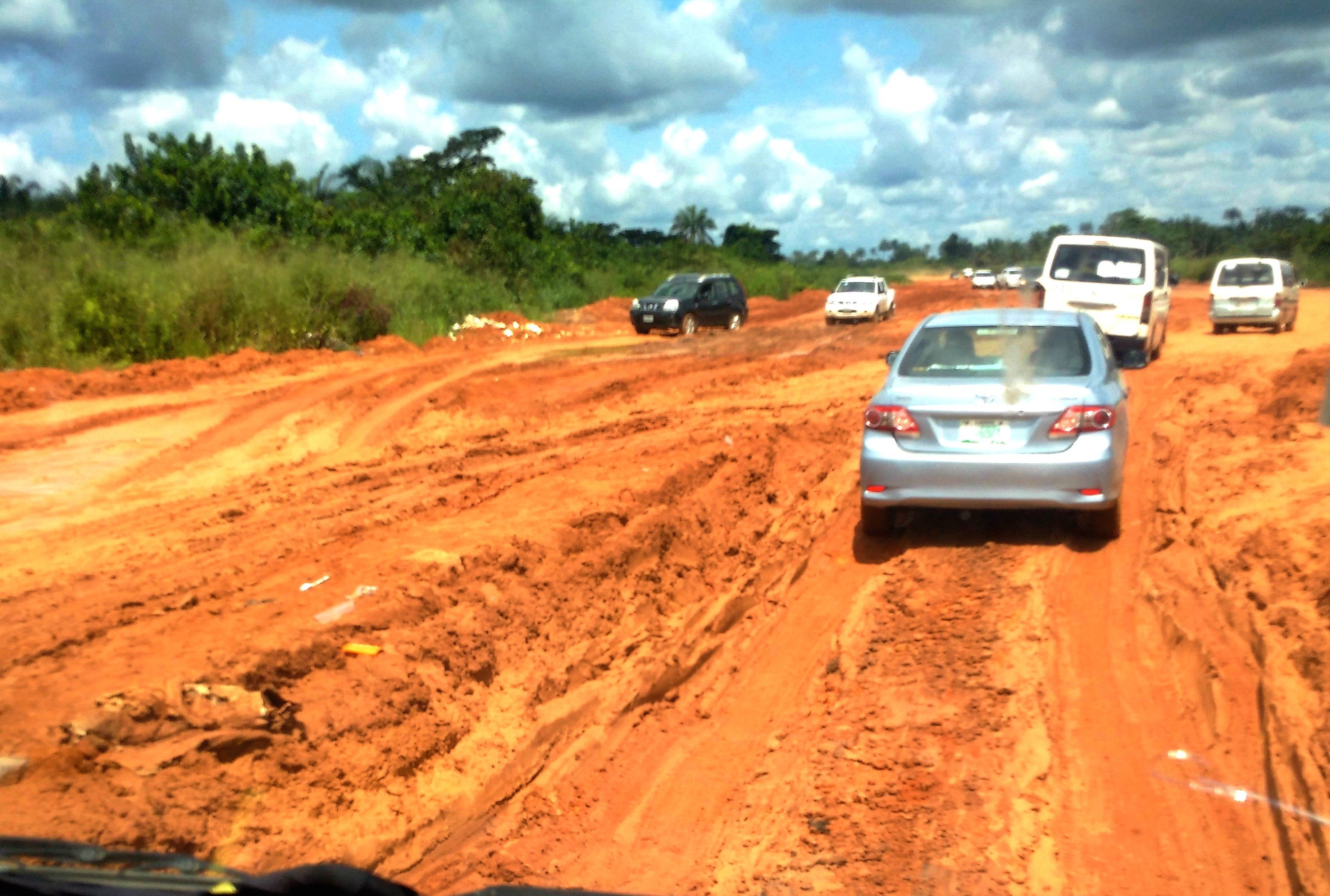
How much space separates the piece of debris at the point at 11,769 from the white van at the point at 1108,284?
16.2 metres

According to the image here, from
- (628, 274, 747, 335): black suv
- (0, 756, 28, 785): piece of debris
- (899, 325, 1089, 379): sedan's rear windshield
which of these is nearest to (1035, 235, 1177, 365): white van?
(899, 325, 1089, 379): sedan's rear windshield

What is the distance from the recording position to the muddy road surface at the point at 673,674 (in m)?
4.65

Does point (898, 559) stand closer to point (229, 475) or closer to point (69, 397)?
point (229, 475)

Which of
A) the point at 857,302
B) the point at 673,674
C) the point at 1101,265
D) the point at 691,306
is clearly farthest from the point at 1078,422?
the point at 857,302

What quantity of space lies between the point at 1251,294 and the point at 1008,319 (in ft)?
66.3

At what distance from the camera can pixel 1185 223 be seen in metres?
53.8

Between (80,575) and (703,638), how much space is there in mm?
4079

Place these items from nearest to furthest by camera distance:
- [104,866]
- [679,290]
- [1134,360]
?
[104,866], [1134,360], [679,290]

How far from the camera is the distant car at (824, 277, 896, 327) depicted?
3469cm

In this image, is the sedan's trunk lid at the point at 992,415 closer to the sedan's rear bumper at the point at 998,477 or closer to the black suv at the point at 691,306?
→ the sedan's rear bumper at the point at 998,477

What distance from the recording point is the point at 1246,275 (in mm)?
26359

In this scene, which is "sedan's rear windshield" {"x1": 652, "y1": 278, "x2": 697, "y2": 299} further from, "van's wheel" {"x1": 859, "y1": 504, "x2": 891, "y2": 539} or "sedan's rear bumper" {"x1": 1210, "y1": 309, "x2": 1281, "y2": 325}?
"van's wheel" {"x1": 859, "y1": 504, "x2": 891, "y2": 539}

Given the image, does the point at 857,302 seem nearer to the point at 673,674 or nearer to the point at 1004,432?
the point at 1004,432

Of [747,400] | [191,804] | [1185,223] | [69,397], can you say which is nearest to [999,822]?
[191,804]
